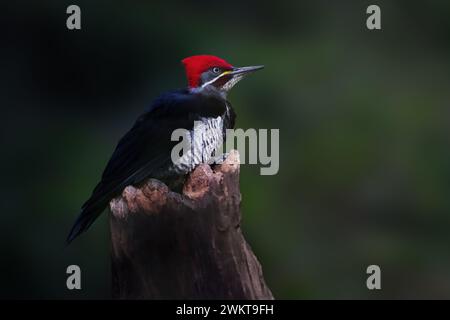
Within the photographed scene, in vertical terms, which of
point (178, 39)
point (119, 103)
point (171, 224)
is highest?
point (178, 39)

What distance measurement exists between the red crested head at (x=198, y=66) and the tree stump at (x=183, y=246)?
2.52ft

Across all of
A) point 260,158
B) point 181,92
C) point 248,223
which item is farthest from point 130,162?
point 248,223

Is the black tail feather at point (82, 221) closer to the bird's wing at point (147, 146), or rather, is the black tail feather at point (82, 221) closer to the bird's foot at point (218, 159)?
the bird's wing at point (147, 146)

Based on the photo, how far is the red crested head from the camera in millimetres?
3299

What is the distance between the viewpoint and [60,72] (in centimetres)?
546

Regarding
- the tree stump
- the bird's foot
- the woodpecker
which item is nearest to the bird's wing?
the woodpecker

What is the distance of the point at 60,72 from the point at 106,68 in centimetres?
30

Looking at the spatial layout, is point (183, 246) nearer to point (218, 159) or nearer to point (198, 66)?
point (218, 159)

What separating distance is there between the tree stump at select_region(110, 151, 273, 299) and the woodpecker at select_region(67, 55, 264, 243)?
1.15ft

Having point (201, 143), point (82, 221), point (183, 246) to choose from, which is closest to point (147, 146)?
point (201, 143)

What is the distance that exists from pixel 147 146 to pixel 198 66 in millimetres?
417

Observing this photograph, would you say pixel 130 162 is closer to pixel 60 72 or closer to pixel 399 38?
pixel 60 72

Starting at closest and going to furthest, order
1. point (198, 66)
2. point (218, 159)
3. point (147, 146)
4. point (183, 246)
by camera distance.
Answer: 1. point (183, 246)
2. point (218, 159)
3. point (147, 146)
4. point (198, 66)

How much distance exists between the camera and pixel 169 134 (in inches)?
123
